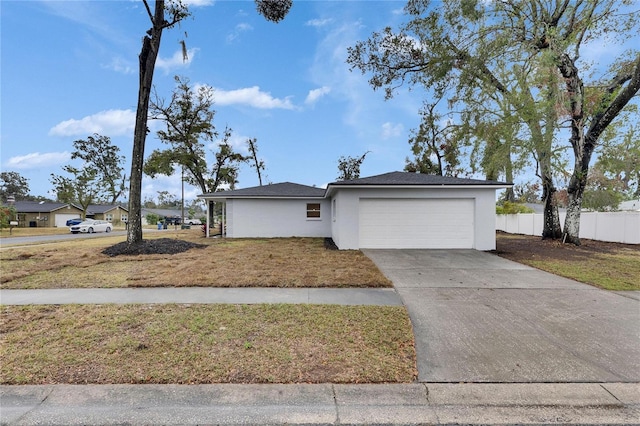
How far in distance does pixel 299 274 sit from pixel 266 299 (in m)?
1.87

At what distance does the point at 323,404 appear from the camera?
2619mm

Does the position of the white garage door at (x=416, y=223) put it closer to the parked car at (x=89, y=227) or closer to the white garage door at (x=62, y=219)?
the parked car at (x=89, y=227)

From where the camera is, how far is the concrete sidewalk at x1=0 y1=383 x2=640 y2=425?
7.99 feet

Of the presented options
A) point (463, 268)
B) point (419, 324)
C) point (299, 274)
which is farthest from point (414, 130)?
point (419, 324)

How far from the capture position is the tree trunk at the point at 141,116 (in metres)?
11.3

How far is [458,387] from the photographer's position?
287 centimetres

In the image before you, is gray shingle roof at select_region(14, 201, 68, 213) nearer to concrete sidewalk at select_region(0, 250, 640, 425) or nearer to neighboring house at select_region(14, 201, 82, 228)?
neighboring house at select_region(14, 201, 82, 228)

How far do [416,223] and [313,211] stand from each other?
267 inches

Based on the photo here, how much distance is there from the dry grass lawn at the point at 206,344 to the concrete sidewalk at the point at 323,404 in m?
0.14

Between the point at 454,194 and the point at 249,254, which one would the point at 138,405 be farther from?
the point at 454,194

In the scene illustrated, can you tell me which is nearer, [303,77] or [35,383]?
[35,383]

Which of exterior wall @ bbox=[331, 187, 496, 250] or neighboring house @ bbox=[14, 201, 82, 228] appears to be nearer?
exterior wall @ bbox=[331, 187, 496, 250]

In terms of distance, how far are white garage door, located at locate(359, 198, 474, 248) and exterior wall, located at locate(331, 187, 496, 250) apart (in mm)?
207

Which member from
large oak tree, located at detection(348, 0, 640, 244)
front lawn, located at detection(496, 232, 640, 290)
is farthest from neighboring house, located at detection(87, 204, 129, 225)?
front lawn, located at detection(496, 232, 640, 290)
